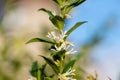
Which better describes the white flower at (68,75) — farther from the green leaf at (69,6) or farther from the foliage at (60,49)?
the green leaf at (69,6)

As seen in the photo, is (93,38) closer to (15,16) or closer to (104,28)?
(104,28)

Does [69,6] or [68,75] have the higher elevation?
[69,6]

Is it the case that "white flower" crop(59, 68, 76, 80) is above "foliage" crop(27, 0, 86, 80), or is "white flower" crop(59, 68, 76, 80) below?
below

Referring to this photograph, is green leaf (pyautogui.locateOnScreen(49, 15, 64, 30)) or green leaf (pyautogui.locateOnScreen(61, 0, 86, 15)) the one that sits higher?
green leaf (pyautogui.locateOnScreen(61, 0, 86, 15))

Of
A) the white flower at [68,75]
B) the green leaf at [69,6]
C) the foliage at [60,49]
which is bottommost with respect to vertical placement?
the white flower at [68,75]

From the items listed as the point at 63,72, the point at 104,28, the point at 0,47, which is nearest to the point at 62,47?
the point at 63,72

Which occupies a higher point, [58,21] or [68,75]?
[58,21]

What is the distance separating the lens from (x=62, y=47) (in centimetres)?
78

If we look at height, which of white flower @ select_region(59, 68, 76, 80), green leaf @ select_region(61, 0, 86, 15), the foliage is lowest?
white flower @ select_region(59, 68, 76, 80)

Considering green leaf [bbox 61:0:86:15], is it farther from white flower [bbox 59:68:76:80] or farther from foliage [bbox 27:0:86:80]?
white flower [bbox 59:68:76:80]

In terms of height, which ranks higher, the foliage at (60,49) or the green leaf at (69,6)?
the green leaf at (69,6)

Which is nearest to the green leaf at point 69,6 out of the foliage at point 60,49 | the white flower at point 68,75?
the foliage at point 60,49

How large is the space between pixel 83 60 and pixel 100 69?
0.13m

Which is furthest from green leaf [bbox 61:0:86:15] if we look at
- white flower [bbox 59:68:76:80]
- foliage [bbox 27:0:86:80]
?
white flower [bbox 59:68:76:80]
